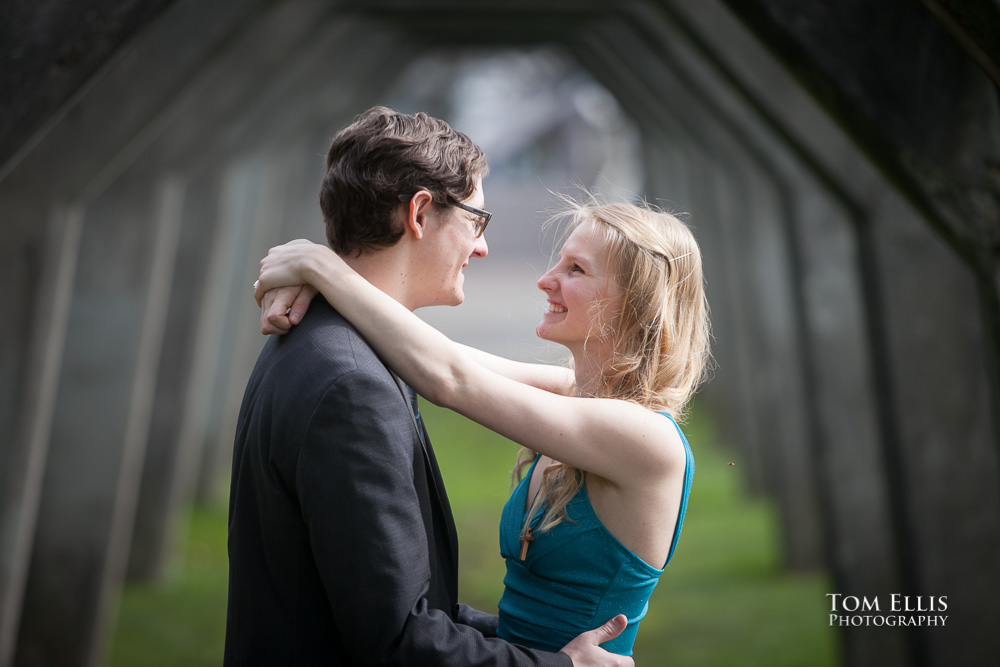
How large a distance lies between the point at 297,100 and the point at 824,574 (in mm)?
6720

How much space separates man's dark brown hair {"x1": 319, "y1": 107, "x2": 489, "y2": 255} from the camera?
8.64ft

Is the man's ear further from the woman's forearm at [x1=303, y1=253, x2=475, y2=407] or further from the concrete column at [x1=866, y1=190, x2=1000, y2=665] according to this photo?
the concrete column at [x1=866, y1=190, x2=1000, y2=665]

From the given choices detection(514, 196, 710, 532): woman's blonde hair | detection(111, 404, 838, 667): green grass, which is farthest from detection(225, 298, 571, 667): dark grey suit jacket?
detection(111, 404, 838, 667): green grass

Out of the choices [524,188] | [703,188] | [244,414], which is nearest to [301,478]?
[244,414]

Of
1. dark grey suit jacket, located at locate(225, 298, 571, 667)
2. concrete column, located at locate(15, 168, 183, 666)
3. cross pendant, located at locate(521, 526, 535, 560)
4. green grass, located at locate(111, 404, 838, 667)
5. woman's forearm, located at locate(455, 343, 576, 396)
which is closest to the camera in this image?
dark grey suit jacket, located at locate(225, 298, 571, 667)

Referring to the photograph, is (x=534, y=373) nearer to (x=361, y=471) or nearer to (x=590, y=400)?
(x=590, y=400)

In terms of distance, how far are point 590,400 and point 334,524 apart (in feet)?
2.39

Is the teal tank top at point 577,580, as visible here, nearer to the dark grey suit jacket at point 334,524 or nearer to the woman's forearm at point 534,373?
the dark grey suit jacket at point 334,524

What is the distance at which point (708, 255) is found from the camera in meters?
15.3

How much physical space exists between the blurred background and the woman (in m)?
0.41

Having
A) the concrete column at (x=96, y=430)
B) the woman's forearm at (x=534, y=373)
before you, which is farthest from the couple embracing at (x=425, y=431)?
the concrete column at (x=96, y=430)

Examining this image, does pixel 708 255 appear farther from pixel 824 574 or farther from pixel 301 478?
pixel 301 478

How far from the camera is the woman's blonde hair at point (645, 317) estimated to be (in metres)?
2.75

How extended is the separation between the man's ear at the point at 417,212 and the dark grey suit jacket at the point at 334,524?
0.31m
